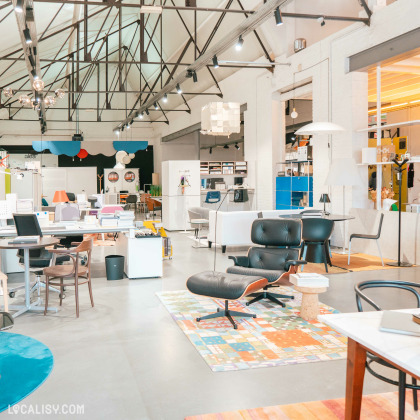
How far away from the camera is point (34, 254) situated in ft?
20.0

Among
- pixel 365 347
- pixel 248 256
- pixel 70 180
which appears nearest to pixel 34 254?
pixel 248 256

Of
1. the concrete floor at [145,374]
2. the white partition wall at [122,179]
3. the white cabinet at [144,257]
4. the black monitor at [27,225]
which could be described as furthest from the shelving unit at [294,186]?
the white partition wall at [122,179]

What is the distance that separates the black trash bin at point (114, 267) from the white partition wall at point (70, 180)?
1782 centimetres

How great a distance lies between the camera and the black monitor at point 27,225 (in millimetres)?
6238

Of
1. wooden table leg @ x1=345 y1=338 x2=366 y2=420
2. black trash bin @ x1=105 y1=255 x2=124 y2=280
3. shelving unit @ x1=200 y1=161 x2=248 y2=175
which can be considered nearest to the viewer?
wooden table leg @ x1=345 y1=338 x2=366 y2=420

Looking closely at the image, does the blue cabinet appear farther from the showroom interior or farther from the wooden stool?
the wooden stool

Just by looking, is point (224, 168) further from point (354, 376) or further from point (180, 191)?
point (354, 376)

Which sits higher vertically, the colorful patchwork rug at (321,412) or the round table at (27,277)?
the round table at (27,277)

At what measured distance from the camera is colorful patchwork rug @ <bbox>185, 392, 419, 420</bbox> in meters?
2.90

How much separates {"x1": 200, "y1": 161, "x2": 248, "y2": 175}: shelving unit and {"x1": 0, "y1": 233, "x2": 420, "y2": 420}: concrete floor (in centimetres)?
874

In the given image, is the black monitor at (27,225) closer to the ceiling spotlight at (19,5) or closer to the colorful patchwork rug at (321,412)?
the ceiling spotlight at (19,5)

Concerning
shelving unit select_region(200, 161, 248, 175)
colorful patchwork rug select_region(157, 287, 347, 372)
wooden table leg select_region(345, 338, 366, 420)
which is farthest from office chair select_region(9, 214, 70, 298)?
shelving unit select_region(200, 161, 248, 175)

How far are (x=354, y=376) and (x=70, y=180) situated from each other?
2372 centimetres

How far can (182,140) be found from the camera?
2316cm
